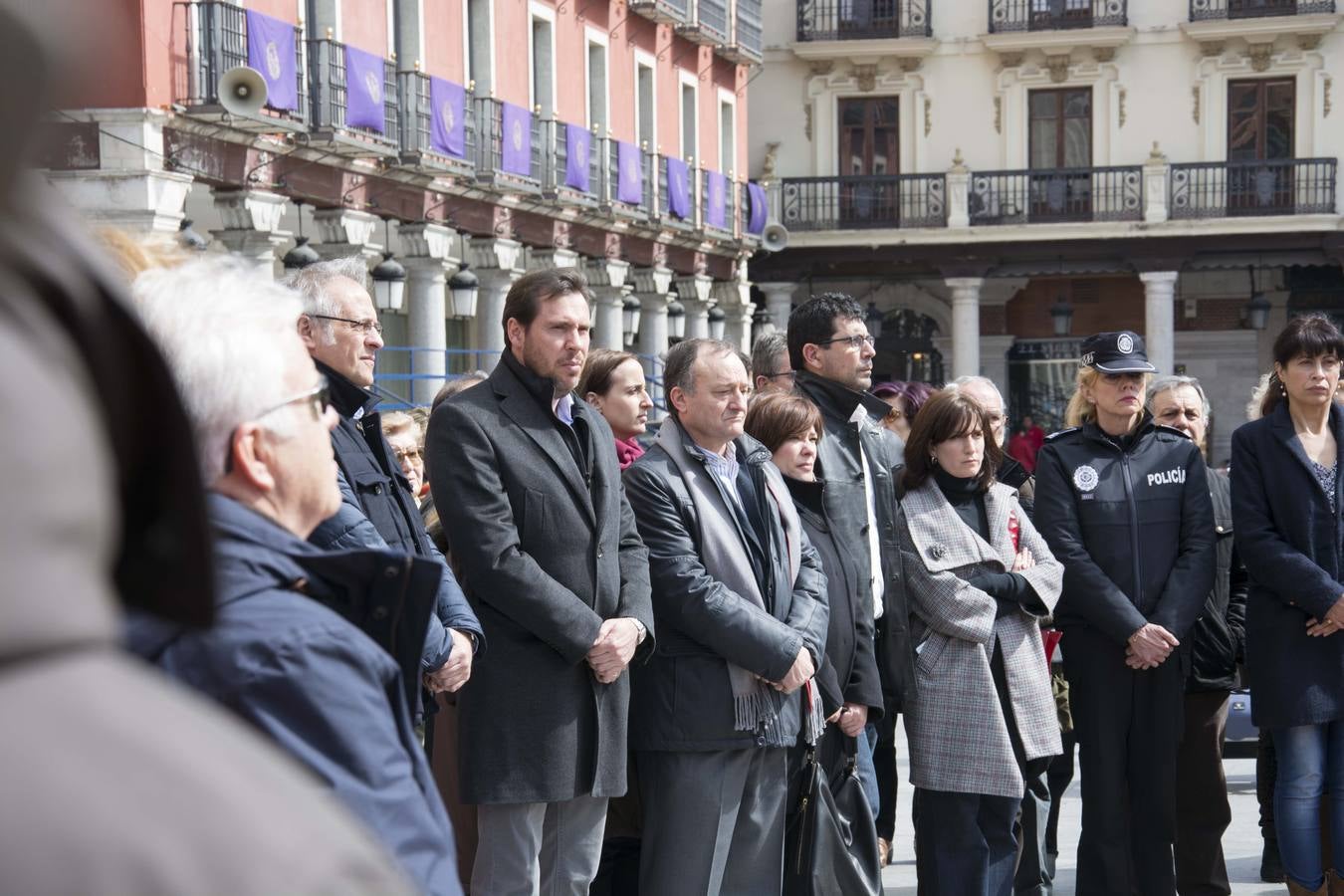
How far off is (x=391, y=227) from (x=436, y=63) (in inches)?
78.5

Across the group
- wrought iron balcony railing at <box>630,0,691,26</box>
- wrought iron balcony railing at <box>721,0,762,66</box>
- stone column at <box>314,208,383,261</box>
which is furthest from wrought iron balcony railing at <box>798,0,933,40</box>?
stone column at <box>314,208,383,261</box>

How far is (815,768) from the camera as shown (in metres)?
5.16

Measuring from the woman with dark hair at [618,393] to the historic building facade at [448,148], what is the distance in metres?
4.45

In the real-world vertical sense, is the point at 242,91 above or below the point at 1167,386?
above

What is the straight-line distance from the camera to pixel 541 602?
4496 millimetres

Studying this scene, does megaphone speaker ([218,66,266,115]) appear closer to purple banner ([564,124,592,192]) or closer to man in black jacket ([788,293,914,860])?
purple banner ([564,124,592,192])

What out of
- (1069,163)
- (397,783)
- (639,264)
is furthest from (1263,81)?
(397,783)

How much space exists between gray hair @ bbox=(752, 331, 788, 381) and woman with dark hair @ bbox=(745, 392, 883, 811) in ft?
6.21

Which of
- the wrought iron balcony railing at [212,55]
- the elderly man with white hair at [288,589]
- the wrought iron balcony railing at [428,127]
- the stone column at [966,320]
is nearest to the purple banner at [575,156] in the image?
the wrought iron balcony railing at [428,127]

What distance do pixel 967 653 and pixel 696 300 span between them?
24876 millimetres

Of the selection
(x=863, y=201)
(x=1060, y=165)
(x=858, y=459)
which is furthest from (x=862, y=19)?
(x=858, y=459)

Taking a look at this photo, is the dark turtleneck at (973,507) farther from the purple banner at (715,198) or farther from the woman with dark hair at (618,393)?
the purple banner at (715,198)

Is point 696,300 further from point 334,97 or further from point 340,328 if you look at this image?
point 340,328

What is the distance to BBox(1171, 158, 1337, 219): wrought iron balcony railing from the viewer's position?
3203 cm
